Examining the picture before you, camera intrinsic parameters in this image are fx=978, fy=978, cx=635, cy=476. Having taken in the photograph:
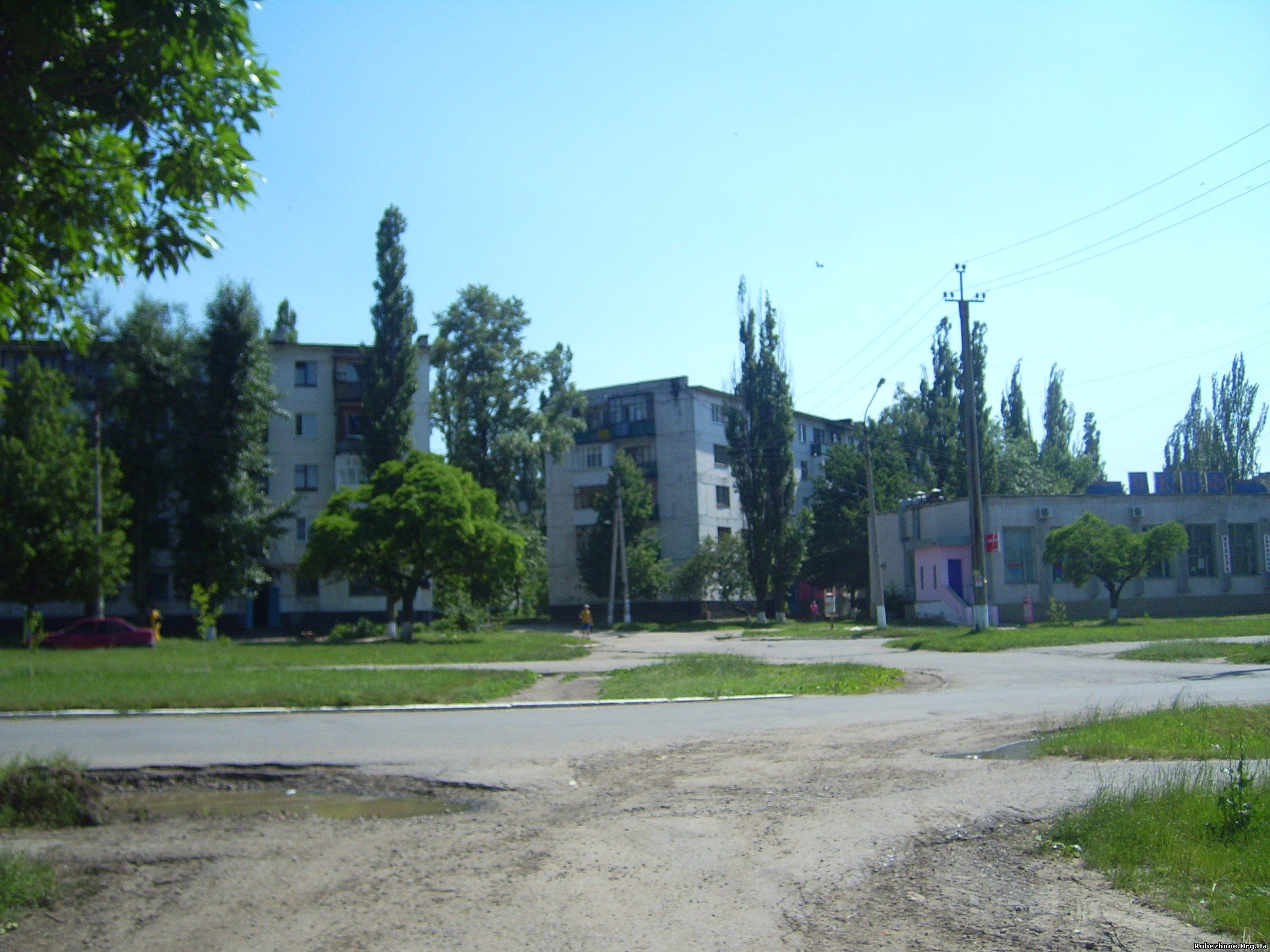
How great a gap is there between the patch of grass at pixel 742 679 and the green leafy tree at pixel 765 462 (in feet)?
114

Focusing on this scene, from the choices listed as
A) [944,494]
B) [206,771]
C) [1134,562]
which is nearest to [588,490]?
[944,494]

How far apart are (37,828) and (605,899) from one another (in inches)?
208

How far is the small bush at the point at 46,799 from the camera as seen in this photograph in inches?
328

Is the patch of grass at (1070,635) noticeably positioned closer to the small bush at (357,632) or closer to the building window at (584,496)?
the small bush at (357,632)

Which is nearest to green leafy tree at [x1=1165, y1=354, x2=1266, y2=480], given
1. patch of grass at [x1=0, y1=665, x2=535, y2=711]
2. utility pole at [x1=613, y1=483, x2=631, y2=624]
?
utility pole at [x1=613, y1=483, x2=631, y2=624]

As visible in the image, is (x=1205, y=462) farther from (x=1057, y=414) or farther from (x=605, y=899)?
(x=605, y=899)

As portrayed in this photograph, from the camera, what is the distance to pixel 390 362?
5466 cm

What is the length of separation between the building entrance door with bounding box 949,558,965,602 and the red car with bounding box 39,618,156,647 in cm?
3801

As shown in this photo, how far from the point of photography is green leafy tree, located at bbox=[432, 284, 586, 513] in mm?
61312

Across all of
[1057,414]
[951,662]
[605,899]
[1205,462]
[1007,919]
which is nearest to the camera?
[1007,919]

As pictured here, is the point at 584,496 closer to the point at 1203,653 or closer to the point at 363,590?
the point at 363,590

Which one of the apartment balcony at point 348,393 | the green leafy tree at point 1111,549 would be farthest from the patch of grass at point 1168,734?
the apartment balcony at point 348,393

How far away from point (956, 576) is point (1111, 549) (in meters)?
10.4

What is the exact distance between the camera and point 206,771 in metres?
11.1
